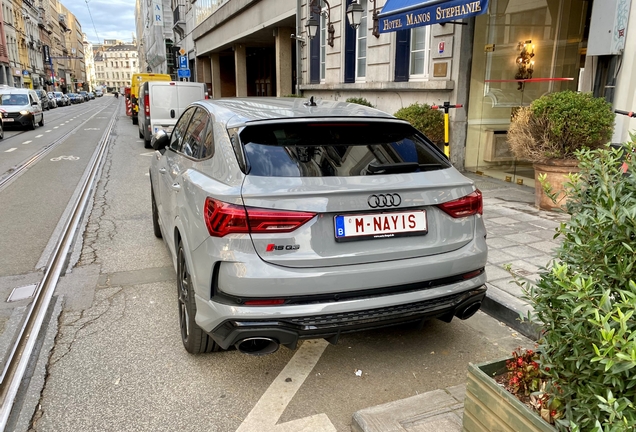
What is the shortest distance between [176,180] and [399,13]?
24.2ft

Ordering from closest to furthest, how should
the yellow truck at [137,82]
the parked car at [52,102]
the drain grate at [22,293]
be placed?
the drain grate at [22,293]
the yellow truck at [137,82]
the parked car at [52,102]

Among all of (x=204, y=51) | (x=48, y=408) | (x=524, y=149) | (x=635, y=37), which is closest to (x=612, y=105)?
(x=635, y=37)

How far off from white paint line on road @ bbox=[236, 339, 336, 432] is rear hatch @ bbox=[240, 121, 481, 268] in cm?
89

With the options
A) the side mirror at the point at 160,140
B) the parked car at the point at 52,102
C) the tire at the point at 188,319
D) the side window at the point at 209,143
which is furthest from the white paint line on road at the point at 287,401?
the parked car at the point at 52,102

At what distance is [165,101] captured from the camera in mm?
16484

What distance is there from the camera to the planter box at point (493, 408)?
1.97 metres

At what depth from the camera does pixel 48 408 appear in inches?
114

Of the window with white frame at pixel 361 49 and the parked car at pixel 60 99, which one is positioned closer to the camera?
the window with white frame at pixel 361 49

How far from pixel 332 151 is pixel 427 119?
7.18 m

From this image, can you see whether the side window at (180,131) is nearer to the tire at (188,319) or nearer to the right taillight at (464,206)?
the tire at (188,319)

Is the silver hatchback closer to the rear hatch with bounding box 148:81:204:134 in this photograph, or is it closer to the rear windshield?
the rear windshield

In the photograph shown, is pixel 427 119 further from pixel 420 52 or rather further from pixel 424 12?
pixel 420 52

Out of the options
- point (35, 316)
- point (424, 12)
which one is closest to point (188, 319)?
point (35, 316)

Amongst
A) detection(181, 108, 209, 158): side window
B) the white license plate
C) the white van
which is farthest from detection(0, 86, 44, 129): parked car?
the white license plate
